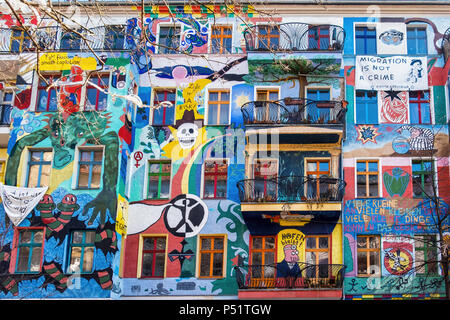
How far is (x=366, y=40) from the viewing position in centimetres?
2255

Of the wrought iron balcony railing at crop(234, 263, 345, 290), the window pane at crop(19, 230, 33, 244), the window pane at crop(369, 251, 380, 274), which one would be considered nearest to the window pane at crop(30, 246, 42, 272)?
the window pane at crop(19, 230, 33, 244)

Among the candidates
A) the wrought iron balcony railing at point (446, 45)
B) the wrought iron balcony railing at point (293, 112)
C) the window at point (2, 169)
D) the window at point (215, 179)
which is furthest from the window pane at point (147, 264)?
the wrought iron balcony railing at point (446, 45)

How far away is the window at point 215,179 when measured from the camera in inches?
826

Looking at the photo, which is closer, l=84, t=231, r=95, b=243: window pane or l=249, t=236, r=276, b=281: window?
l=84, t=231, r=95, b=243: window pane

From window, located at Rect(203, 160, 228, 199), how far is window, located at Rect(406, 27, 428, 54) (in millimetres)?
7827

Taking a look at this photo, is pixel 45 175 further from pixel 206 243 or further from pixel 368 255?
pixel 368 255

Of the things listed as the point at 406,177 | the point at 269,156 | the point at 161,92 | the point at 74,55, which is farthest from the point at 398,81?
the point at 74,55

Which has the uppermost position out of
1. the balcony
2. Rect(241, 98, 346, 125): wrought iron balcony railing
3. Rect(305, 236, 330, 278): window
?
Rect(241, 98, 346, 125): wrought iron balcony railing

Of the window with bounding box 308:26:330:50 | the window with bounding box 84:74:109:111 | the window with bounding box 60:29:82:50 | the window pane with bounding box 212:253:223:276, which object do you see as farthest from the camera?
the window with bounding box 308:26:330:50

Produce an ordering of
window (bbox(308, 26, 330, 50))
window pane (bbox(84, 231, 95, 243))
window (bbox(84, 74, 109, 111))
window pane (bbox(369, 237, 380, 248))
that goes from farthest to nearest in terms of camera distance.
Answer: window (bbox(308, 26, 330, 50)) → window (bbox(84, 74, 109, 111)) → window pane (bbox(369, 237, 380, 248)) → window pane (bbox(84, 231, 95, 243))

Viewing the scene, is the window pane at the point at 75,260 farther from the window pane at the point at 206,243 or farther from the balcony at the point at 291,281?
the balcony at the point at 291,281

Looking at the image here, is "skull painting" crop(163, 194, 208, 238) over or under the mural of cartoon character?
over

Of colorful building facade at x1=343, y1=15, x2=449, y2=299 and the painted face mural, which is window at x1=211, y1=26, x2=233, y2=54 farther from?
the painted face mural

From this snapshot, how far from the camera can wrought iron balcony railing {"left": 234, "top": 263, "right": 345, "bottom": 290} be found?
19.1 m
